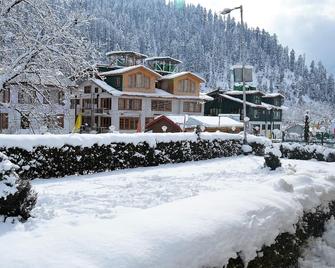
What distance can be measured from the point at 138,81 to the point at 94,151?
34.7 meters

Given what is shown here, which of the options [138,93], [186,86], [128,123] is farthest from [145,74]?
[186,86]

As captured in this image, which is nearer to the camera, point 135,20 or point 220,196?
point 220,196

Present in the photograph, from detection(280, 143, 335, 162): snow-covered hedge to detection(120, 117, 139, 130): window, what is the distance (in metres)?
26.6

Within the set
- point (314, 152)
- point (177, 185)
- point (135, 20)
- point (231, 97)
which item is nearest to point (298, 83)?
point (135, 20)

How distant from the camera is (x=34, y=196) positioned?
6.70 meters

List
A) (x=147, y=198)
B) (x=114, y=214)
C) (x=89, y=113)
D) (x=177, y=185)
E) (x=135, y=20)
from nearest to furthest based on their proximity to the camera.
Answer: (x=114, y=214)
(x=147, y=198)
(x=177, y=185)
(x=89, y=113)
(x=135, y=20)

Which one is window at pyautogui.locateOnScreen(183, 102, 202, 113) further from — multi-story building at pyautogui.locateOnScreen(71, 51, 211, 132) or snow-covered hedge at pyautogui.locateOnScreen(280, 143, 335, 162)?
snow-covered hedge at pyautogui.locateOnScreen(280, 143, 335, 162)

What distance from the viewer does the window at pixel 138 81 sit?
159 feet

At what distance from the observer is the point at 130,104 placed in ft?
162

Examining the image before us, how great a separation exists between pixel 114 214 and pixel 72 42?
10778 millimetres

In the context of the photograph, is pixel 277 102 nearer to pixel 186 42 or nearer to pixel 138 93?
pixel 138 93

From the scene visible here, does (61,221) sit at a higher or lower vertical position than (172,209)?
lower

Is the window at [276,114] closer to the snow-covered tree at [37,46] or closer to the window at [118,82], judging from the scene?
the window at [118,82]

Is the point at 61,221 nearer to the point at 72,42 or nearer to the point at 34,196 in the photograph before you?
the point at 34,196
